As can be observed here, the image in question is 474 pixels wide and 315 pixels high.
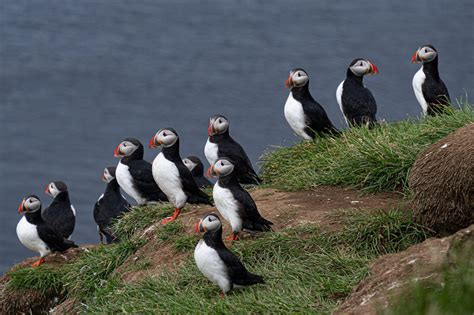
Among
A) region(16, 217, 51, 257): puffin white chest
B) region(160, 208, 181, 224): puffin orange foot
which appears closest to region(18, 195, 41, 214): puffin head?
region(16, 217, 51, 257): puffin white chest

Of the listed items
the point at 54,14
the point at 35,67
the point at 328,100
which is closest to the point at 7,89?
the point at 35,67

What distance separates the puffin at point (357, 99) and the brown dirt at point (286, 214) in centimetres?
213

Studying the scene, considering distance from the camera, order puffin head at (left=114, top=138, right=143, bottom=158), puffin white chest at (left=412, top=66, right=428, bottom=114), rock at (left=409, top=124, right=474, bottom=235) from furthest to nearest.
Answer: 1. puffin white chest at (left=412, top=66, right=428, bottom=114)
2. puffin head at (left=114, top=138, right=143, bottom=158)
3. rock at (left=409, top=124, right=474, bottom=235)

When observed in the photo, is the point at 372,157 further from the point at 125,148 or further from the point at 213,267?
the point at 125,148

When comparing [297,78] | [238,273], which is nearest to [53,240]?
[297,78]

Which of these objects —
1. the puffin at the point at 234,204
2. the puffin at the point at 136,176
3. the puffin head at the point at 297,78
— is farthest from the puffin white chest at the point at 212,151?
the puffin at the point at 234,204

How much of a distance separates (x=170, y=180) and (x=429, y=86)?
3.36 metres

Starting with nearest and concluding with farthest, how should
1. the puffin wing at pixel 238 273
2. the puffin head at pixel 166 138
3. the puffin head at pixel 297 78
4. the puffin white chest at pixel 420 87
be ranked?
the puffin wing at pixel 238 273 < the puffin head at pixel 166 138 < the puffin head at pixel 297 78 < the puffin white chest at pixel 420 87

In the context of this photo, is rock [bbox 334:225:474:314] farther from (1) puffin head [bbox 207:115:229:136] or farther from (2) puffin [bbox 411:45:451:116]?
(2) puffin [bbox 411:45:451:116]

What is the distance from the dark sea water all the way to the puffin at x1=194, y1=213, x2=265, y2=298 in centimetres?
1893

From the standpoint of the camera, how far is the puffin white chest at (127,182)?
475 inches

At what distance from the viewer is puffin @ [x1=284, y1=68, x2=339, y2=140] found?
39.8ft

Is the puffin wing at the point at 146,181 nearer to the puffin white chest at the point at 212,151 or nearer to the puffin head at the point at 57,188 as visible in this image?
the puffin white chest at the point at 212,151

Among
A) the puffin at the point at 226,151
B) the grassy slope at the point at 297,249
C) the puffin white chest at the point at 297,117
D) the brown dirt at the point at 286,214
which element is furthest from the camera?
the puffin white chest at the point at 297,117
